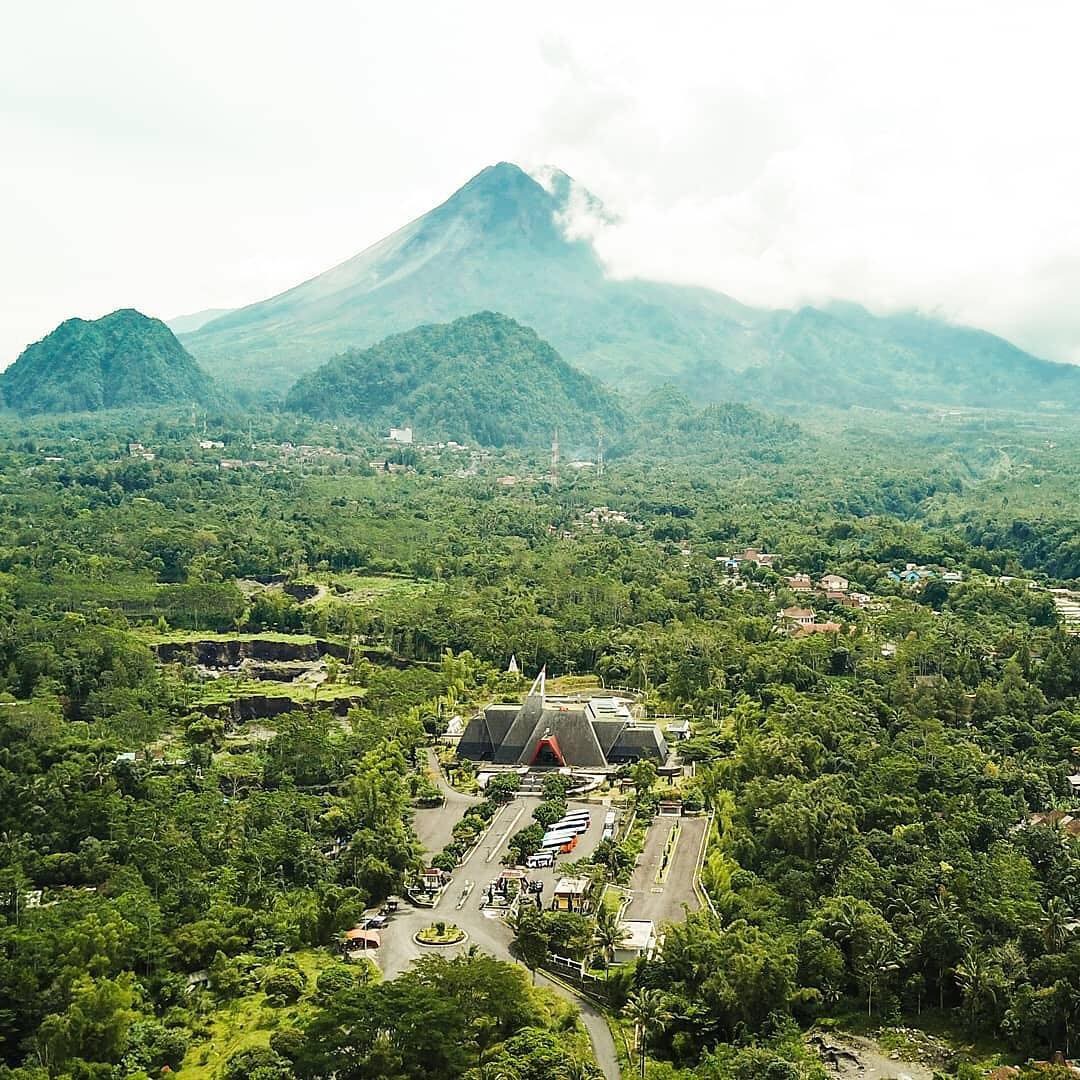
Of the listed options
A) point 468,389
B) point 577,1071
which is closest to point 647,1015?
point 577,1071

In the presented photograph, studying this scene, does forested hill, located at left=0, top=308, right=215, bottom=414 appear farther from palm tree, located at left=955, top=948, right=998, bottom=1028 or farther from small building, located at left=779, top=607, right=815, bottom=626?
palm tree, located at left=955, top=948, right=998, bottom=1028

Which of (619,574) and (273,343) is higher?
(273,343)

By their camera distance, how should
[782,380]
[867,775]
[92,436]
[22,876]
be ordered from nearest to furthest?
[22,876] → [867,775] → [92,436] → [782,380]

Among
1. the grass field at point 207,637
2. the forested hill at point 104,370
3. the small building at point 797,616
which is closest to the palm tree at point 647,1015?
the grass field at point 207,637

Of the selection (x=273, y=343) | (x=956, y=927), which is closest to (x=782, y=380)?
(x=273, y=343)

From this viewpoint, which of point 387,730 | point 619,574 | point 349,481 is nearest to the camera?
point 387,730

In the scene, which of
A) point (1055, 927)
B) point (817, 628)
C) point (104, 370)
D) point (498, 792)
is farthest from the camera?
point (104, 370)

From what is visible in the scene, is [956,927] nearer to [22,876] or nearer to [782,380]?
[22,876]

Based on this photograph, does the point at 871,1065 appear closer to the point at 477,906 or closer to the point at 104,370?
the point at 477,906
